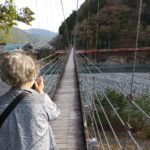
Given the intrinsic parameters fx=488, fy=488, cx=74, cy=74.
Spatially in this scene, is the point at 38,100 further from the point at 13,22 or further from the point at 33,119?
the point at 13,22

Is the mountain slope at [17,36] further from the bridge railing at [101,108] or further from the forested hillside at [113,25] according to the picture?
the forested hillside at [113,25]

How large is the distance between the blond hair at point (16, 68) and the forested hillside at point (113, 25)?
26.4 meters

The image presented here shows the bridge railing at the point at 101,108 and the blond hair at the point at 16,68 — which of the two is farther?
the bridge railing at the point at 101,108

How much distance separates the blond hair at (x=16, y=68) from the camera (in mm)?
1521

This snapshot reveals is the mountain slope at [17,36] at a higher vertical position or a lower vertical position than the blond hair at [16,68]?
lower

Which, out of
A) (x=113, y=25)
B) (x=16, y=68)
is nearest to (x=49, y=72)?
(x=16, y=68)

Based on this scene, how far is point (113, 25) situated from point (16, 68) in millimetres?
33133

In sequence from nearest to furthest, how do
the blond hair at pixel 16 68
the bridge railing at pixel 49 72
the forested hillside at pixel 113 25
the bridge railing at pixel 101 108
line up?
the blond hair at pixel 16 68 < the bridge railing at pixel 101 108 < the bridge railing at pixel 49 72 < the forested hillside at pixel 113 25

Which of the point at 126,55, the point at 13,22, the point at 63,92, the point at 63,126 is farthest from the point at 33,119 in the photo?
the point at 126,55

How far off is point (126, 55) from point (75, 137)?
138 feet

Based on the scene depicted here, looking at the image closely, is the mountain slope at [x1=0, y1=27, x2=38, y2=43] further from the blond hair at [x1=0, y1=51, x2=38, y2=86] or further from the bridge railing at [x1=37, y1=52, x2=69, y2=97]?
the blond hair at [x1=0, y1=51, x2=38, y2=86]

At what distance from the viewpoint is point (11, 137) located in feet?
4.94

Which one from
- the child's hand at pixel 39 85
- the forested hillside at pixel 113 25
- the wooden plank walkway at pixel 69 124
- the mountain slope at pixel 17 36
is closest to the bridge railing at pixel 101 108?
the wooden plank walkway at pixel 69 124

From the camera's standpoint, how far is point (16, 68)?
1.52 meters
